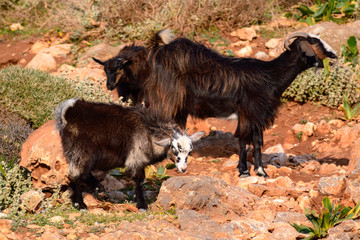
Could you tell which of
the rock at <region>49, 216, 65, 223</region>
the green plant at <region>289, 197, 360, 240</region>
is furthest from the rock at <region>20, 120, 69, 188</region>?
the green plant at <region>289, 197, 360, 240</region>

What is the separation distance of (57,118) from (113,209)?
1.27 meters

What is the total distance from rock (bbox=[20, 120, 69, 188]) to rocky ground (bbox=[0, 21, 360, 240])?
0.04 ft

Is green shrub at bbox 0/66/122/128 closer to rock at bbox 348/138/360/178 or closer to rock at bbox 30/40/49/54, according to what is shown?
rock at bbox 348/138/360/178

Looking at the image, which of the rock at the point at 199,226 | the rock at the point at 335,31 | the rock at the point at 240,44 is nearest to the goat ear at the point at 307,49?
the rock at the point at 199,226

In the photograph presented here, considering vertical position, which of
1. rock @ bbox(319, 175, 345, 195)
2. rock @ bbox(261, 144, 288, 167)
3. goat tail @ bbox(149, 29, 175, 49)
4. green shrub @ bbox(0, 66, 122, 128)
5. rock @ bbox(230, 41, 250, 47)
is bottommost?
rock @ bbox(261, 144, 288, 167)

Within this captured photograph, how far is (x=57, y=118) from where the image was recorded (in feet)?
20.2

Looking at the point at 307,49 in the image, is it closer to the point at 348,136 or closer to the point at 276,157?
the point at 276,157

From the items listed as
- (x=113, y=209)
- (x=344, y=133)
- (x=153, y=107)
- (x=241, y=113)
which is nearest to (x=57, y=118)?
(x=113, y=209)

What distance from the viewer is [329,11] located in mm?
12977

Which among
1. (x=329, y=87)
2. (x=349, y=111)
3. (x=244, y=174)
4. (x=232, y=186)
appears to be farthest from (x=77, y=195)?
(x=329, y=87)

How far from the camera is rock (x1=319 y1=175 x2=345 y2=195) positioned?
22.1 ft

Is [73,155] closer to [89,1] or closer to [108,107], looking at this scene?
[108,107]

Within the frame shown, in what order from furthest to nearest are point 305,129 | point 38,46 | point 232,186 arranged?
point 38,46 < point 305,129 < point 232,186

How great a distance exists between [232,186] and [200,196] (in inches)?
35.1
